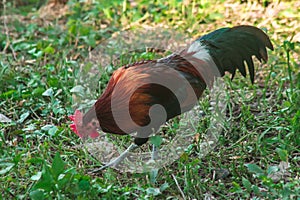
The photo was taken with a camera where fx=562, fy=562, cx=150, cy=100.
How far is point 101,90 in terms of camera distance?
4656 mm

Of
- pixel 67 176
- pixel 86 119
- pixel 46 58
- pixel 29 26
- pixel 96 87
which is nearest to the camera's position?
pixel 67 176

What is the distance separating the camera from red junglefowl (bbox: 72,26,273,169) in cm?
345

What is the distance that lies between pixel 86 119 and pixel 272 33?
2.62 m

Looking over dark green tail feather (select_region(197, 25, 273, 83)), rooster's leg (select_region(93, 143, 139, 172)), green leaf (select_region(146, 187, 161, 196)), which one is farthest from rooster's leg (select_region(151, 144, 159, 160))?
dark green tail feather (select_region(197, 25, 273, 83))

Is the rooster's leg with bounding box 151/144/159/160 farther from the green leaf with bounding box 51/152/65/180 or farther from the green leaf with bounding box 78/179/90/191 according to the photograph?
the green leaf with bounding box 51/152/65/180

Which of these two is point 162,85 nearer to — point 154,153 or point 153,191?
point 154,153

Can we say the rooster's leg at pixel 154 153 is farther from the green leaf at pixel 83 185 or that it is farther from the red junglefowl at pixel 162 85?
the green leaf at pixel 83 185

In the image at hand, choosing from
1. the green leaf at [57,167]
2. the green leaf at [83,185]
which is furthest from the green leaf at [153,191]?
the green leaf at [57,167]

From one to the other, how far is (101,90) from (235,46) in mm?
1332

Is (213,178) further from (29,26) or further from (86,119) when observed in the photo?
(29,26)

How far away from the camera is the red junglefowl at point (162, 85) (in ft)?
11.3

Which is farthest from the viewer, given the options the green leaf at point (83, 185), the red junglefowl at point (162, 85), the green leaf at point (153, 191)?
the red junglefowl at point (162, 85)

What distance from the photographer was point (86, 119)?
346cm

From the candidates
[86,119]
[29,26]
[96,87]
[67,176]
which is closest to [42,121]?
[96,87]
